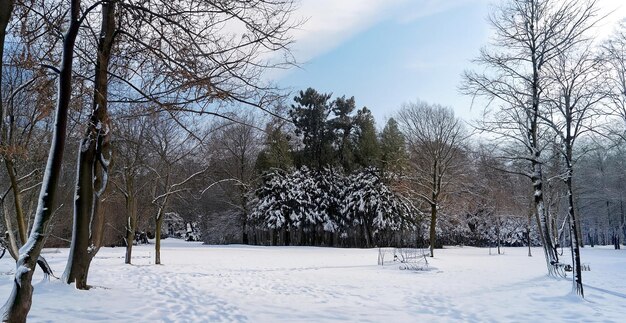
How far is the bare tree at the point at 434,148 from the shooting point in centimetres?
2367

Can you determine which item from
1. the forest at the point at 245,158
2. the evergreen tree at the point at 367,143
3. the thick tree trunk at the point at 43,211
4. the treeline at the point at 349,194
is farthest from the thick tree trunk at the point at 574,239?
the evergreen tree at the point at 367,143

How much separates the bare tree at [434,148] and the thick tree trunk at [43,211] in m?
20.3

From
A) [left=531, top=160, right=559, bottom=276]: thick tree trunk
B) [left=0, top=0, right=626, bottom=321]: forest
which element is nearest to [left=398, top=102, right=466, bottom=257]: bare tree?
[left=0, top=0, right=626, bottom=321]: forest

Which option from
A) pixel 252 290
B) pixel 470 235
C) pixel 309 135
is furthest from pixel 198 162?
pixel 470 235

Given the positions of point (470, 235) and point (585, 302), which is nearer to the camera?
→ point (585, 302)

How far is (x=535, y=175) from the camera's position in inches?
525

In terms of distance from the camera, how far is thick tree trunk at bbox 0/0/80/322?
3988 mm

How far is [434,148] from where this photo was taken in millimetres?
24172

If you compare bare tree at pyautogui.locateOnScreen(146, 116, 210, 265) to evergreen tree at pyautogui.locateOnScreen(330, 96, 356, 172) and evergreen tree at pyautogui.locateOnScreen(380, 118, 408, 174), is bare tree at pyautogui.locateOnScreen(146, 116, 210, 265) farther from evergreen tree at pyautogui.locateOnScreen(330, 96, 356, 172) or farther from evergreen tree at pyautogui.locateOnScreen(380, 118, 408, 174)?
evergreen tree at pyautogui.locateOnScreen(330, 96, 356, 172)

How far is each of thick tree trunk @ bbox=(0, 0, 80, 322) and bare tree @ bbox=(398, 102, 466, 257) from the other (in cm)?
2030

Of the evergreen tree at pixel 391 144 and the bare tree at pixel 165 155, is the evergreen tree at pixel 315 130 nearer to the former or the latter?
the evergreen tree at pixel 391 144

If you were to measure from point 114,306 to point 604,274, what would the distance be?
610 inches

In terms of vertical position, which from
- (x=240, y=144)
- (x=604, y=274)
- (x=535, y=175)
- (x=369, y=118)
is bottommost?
(x=604, y=274)

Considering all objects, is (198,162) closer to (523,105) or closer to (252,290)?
(252,290)
